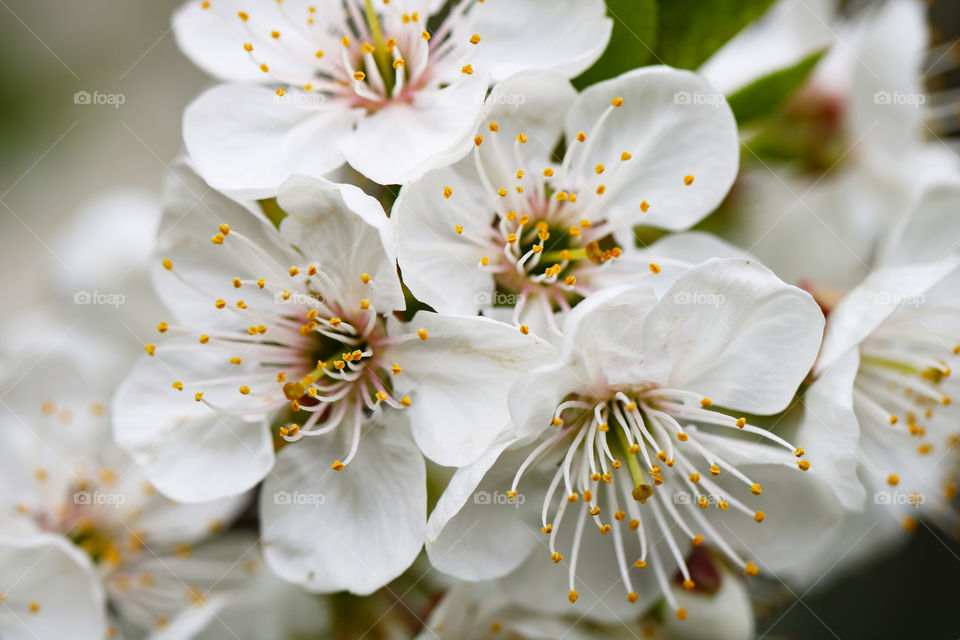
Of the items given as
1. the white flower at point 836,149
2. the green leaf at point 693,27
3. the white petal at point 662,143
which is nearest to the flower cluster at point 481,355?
the white petal at point 662,143

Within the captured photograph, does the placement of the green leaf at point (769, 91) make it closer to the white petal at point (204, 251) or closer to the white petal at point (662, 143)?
the white petal at point (662, 143)

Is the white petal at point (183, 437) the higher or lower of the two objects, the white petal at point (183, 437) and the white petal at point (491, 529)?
the higher

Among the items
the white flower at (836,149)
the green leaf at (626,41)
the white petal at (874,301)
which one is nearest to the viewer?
the white petal at (874,301)

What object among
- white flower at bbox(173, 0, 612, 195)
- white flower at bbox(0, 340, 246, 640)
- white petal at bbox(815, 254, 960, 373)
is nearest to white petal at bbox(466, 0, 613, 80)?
white flower at bbox(173, 0, 612, 195)

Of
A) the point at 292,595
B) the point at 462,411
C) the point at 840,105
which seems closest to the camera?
the point at 462,411

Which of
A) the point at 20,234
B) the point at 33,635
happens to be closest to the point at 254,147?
the point at 33,635

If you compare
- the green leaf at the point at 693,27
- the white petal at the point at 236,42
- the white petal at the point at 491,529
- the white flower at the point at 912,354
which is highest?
the white petal at the point at 236,42

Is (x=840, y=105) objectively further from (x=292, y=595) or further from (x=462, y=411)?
(x=292, y=595)
